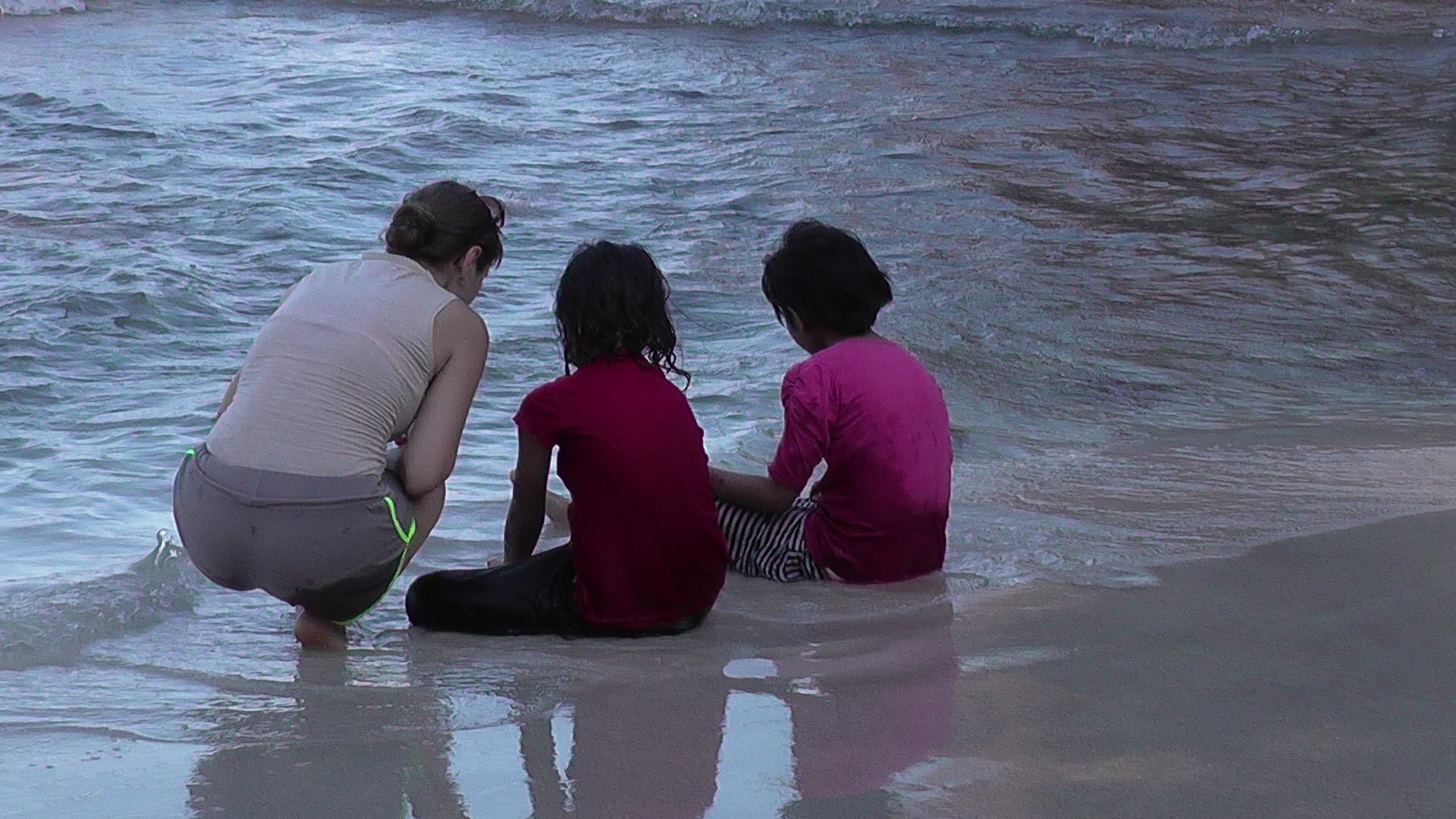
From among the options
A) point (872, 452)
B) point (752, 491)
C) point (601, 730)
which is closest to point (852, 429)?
point (872, 452)

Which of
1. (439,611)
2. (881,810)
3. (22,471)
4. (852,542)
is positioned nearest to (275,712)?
(439,611)

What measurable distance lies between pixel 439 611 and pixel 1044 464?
2.48 metres

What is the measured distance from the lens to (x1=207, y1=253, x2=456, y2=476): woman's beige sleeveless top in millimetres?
3355

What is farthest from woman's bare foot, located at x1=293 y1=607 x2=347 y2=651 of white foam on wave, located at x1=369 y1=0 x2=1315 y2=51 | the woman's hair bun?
white foam on wave, located at x1=369 y1=0 x2=1315 y2=51

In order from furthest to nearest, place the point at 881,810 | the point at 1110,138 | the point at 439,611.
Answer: the point at 1110,138 → the point at 439,611 → the point at 881,810

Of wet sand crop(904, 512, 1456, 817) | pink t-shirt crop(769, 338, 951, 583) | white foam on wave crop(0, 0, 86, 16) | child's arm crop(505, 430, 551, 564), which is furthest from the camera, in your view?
white foam on wave crop(0, 0, 86, 16)

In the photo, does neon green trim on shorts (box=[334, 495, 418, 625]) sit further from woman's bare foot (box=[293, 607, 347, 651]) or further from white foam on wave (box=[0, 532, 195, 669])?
white foam on wave (box=[0, 532, 195, 669])

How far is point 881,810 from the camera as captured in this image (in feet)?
8.23

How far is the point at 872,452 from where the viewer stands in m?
3.93

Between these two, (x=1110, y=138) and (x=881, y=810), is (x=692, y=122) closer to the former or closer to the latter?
(x=1110, y=138)

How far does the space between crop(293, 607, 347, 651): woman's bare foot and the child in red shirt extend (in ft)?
0.91

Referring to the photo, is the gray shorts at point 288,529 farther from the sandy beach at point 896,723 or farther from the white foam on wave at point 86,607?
the white foam on wave at point 86,607

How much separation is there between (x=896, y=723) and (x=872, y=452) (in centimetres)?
115

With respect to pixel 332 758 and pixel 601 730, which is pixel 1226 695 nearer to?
pixel 601 730
